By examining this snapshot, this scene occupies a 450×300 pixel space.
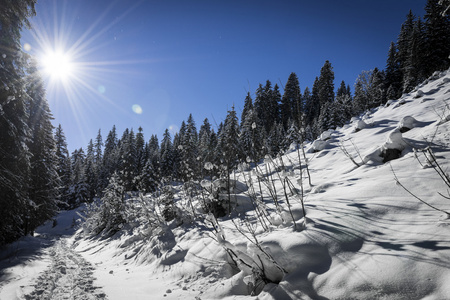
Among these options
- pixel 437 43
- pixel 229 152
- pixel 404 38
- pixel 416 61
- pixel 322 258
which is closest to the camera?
pixel 322 258

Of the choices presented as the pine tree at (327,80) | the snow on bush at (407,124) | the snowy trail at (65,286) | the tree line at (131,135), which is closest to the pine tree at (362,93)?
the tree line at (131,135)

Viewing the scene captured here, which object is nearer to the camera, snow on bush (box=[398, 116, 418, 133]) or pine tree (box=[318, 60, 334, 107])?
snow on bush (box=[398, 116, 418, 133])

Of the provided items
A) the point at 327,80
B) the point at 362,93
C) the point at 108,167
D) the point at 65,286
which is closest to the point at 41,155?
the point at 65,286

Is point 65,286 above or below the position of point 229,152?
below

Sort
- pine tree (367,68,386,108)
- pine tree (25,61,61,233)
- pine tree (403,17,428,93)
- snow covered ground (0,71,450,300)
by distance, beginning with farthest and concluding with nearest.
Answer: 1. pine tree (367,68,386,108)
2. pine tree (403,17,428,93)
3. pine tree (25,61,61,233)
4. snow covered ground (0,71,450,300)

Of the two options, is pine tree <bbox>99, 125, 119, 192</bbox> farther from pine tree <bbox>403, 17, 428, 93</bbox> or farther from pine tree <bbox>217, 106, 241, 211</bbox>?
pine tree <bbox>403, 17, 428, 93</bbox>

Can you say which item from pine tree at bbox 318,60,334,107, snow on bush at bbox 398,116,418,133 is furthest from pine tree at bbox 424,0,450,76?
snow on bush at bbox 398,116,418,133

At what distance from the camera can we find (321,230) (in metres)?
2.54

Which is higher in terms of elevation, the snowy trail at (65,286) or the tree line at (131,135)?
the tree line at (131,135)

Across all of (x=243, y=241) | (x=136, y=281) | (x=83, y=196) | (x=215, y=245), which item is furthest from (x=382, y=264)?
(x=83, y=196)

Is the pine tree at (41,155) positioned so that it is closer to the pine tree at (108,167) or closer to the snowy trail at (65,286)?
the snowy trail at (65,286)

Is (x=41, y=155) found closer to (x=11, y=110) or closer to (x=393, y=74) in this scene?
(x=11, y=110)

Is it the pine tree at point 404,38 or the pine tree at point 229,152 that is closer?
the pine tree at point 229,152

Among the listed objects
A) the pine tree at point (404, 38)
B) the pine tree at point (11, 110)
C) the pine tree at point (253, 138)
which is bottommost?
the pine tree at point (253, 138)
